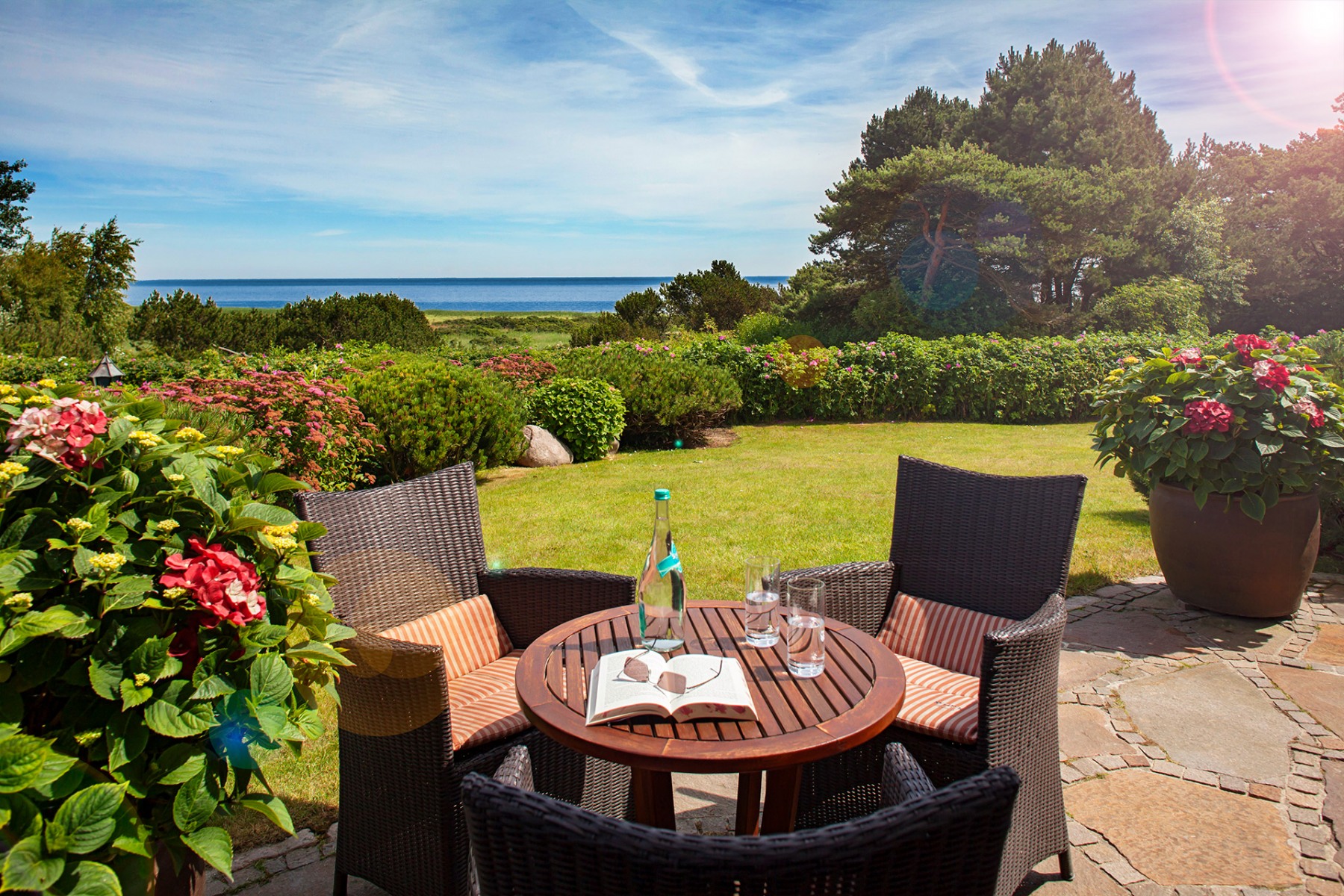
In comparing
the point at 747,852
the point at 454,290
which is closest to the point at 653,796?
the point at 747,852

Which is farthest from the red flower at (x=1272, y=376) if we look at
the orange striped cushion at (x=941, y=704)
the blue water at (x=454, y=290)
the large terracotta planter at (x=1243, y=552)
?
the blue water at (x=454, y=290)

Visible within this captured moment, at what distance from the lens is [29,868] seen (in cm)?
109

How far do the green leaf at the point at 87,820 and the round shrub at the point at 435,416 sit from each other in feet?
17.1

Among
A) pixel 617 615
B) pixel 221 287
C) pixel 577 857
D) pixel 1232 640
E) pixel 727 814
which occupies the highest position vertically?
pixel 221 287

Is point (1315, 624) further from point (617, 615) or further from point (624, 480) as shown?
point (624, 480)

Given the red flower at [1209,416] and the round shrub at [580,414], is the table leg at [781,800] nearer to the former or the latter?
the red flower at [1209,416]

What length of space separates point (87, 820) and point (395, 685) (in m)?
0.65

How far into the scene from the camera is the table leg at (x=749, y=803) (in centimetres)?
180

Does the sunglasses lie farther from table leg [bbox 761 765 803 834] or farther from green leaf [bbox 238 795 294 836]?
green leaf [bbox 238 795 294 836]

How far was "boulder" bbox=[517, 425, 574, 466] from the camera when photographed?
782cm

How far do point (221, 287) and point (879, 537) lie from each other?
14844 cm

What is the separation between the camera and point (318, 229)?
67.1m

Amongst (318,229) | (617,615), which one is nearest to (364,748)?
(617,615)

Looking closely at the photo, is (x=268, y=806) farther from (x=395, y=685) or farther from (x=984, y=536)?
(x=984, y=536)
